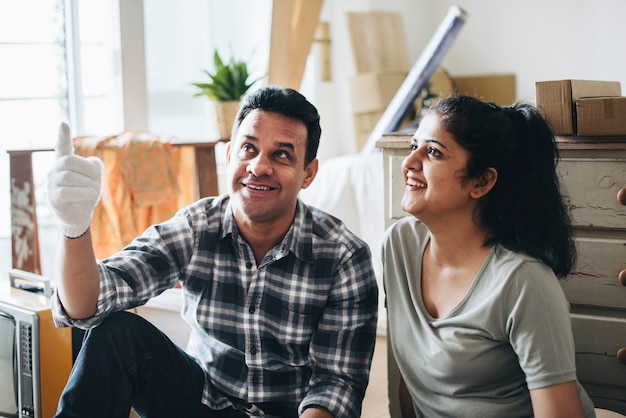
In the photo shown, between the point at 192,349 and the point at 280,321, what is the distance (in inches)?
9.2

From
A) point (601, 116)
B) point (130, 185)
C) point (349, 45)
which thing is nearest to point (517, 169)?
point (601, 116)

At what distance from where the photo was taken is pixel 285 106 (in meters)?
1.62

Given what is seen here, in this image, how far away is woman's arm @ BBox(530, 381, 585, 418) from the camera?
→ 4.21 feet

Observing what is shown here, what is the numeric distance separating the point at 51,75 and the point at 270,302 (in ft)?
5.63

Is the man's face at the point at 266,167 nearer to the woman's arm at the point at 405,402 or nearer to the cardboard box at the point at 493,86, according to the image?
the woman's arm at the point at 405,402

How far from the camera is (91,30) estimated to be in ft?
9.82

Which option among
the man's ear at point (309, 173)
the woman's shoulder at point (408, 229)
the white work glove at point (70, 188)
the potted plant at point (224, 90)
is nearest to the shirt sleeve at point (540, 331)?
the woman's shoulder at point (408, 229)

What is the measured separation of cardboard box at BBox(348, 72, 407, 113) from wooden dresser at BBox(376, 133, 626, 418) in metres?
2.24

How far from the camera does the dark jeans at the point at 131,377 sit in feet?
4.63

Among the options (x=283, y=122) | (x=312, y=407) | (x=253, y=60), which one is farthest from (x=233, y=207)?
(x=253, y=60)

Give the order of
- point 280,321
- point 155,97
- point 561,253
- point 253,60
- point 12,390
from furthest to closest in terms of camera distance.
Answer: point 253,60 < point 155,97 < point 12,390 < point 280,321 < point 561,253

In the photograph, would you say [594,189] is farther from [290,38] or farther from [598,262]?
[290,38]

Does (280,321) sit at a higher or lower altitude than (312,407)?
higher

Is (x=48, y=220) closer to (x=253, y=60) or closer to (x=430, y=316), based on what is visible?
(x=253, y=60)
